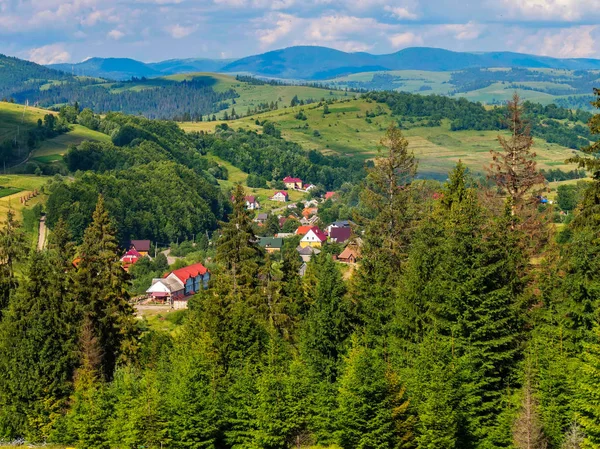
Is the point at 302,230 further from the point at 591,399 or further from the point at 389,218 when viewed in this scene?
the point at 591,399

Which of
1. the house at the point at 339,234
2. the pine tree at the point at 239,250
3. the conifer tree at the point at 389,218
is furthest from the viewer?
the house at the point at 339,234

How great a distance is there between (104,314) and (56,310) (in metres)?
3.12

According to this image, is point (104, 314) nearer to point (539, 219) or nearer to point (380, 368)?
point (380, 368)

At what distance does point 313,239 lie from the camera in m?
153

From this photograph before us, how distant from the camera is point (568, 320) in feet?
120

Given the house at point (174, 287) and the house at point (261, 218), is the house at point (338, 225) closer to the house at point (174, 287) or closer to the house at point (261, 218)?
the house at point (261, 218)

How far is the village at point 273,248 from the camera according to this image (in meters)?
108

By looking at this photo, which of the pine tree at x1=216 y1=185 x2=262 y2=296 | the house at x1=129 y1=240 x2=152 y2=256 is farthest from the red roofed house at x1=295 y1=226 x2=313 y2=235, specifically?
the pine tree at x1=216 y1=185 x2=262 y2=296

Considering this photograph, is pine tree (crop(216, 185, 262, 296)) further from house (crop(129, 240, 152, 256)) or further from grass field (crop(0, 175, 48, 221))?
house (crop(129, 240, 152, 256))

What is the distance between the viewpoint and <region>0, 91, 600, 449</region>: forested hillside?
113 feet

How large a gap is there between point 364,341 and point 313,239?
370 feet

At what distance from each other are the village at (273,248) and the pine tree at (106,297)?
950cm

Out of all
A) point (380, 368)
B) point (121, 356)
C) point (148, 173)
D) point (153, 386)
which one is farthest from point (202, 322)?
point (148, 173)

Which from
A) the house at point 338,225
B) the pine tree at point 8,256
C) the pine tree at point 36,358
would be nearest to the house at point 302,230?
the house at point 338,225
